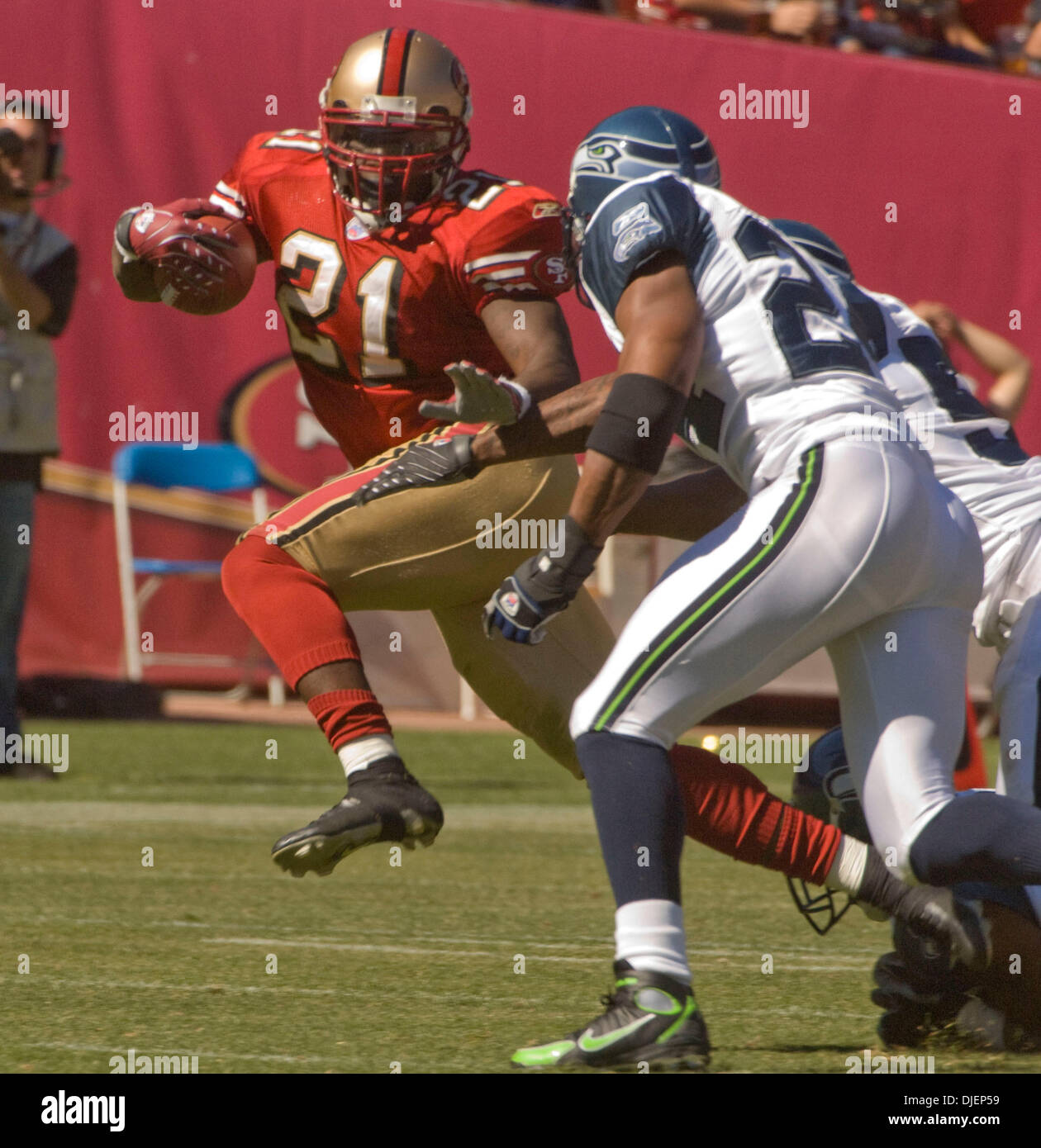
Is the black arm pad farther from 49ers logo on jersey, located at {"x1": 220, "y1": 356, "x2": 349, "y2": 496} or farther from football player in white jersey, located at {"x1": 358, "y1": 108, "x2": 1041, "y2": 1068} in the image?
49ers logo on jersey, located at {"x1": 220, "y1": 356, "x2": 349, "y2": 496}

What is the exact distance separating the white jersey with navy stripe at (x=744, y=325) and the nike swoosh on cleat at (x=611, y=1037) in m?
0.88

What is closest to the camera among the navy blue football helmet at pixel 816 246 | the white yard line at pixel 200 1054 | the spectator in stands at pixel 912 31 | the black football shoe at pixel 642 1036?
the black football shoe at pixel 642 1036

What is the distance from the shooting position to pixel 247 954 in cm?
445

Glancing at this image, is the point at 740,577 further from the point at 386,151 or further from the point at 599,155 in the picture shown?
the point at 386,151

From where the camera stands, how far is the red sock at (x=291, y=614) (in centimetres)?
387

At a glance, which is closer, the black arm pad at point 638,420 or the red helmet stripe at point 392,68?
the black arm pad at point 638,420

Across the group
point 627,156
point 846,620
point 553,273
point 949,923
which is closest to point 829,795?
point 949,923

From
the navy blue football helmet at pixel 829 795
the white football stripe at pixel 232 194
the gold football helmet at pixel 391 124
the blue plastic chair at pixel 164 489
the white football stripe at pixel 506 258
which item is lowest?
the blue plastic chair at pixel 164 489

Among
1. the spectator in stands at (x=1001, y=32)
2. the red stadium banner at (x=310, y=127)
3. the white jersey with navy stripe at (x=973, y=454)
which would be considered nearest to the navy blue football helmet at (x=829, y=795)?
the white jersey with navy stripe at (x=973, y=454)

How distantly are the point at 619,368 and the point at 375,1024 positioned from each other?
1265mm

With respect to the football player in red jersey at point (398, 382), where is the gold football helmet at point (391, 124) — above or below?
above

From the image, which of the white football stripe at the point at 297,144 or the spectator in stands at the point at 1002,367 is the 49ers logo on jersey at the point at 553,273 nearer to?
the white football stripe at the point at 297,144
